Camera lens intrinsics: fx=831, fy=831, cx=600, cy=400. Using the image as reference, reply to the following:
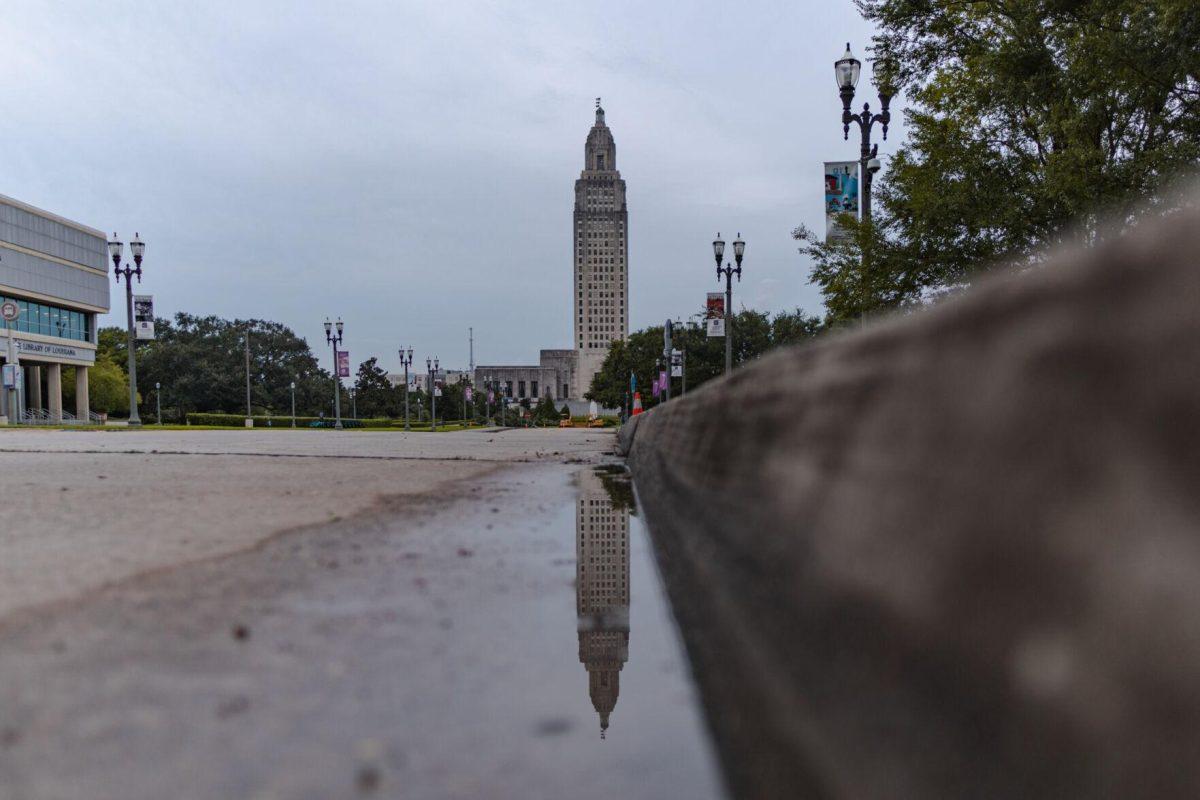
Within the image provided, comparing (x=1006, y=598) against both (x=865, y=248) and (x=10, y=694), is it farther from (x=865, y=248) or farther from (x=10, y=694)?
(x=865, y=248)

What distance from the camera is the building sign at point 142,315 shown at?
130ft

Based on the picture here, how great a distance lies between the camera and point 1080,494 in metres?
0.73

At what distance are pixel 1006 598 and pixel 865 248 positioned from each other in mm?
16368

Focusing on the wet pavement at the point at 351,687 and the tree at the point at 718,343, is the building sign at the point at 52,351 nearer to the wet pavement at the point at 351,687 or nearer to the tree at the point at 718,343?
the tree at the point at 718,343

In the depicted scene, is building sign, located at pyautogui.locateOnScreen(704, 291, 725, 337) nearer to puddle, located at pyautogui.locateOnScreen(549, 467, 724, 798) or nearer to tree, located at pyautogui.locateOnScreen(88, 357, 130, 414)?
puddle, located at pyautogui.locateOnScreen(549, 467, 724, 798)

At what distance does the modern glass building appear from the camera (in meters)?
75.5

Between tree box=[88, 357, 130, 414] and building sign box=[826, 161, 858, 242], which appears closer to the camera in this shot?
building sign box=[826, 161, 858, 242]

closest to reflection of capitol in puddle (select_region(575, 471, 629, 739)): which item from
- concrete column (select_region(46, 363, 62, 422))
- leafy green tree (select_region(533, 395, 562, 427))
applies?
concrete column (select_region(46, 363, 62, 422))

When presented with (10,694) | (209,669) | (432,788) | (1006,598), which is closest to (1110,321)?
(1006,598)

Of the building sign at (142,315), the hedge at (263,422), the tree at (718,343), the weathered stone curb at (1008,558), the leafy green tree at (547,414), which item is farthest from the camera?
the leafy green tree at (547,414)

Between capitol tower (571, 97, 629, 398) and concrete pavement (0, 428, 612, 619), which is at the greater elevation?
capitol tower (571, 97, 629, 398)

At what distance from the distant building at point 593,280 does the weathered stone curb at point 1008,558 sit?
16576 centimetres

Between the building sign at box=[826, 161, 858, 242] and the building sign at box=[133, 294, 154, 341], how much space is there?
3393 centimetres

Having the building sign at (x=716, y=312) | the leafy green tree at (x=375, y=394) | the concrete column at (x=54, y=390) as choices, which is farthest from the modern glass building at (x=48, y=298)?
the building sign at (x=716, y=312)
